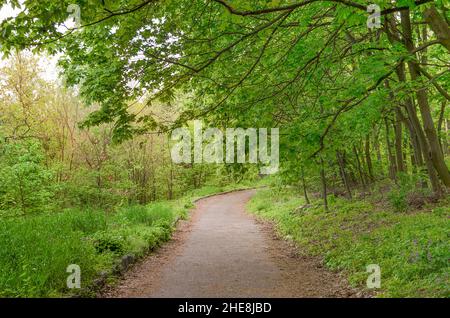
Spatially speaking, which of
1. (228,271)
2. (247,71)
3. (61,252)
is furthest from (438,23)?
(61,252)

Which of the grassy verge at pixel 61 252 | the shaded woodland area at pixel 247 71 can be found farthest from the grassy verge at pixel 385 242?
the grassy verge at pixel 61 252

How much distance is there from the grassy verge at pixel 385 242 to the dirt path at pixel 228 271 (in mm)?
546

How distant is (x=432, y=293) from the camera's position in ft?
17.9

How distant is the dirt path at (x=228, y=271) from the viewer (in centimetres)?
703

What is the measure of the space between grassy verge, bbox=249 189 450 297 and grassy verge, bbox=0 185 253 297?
4491 mm

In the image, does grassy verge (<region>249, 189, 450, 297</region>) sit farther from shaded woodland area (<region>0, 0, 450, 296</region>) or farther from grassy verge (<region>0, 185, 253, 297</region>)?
grassy verge (<region>0, 185, 253, 297</region>)

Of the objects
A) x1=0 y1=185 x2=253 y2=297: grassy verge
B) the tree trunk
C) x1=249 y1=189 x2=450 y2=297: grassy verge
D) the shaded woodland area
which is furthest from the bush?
the tree trunk

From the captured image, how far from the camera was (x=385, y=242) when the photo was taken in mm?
8375

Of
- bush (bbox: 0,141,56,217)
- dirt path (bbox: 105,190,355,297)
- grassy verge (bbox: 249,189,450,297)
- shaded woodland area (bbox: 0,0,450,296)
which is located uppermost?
shaded woodland area (bbox: 0,0,450,296)

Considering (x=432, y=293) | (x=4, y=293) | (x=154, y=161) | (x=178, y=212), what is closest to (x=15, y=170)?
(x=178, y=212)

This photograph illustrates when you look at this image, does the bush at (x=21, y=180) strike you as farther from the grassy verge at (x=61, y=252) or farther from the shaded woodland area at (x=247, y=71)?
the grassy verge at (x=61, y=252)

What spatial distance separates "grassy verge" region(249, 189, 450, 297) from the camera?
6.14 metres

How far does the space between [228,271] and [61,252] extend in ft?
11.5

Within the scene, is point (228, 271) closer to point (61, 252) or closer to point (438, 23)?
point (61, 252)
